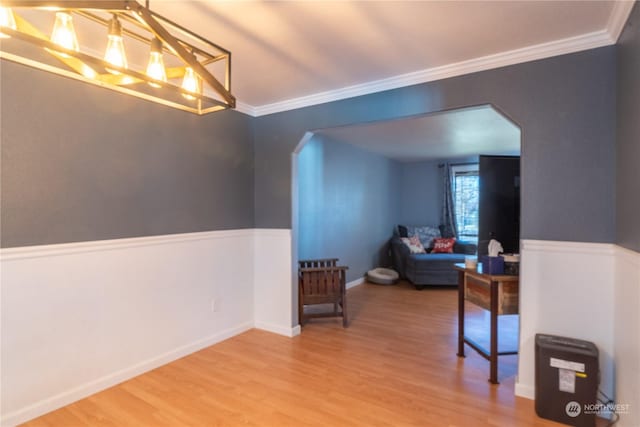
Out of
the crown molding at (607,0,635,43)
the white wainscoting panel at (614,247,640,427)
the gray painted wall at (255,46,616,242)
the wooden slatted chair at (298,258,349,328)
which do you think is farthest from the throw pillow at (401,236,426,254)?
the crown molding at (607,0,635,43)

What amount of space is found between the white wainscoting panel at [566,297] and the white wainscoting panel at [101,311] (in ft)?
8.35

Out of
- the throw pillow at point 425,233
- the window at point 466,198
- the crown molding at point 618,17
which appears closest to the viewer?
the crown molding at point 618,17

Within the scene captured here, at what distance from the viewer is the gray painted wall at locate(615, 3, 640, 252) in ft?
5.12

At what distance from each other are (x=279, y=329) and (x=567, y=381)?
93.3 inches

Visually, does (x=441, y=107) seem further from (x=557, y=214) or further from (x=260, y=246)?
(x=260, y=246)

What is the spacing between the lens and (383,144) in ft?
17.7

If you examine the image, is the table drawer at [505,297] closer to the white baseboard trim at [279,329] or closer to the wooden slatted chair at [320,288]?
the wooden slatted chair at [320,288]

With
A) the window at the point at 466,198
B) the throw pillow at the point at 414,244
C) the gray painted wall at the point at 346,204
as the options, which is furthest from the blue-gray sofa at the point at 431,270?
the window at the point at 466,198

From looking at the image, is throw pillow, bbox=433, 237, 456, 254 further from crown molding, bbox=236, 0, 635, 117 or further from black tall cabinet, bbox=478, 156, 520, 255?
crown molding, bbox=236, 0, 635, 117

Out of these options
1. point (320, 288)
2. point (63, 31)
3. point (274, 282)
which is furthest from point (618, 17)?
point (274, 282)

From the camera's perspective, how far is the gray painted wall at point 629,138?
1.56 meters

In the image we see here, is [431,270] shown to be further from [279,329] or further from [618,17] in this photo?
[618,17]

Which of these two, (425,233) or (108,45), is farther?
(425,233)

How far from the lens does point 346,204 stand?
539cm
